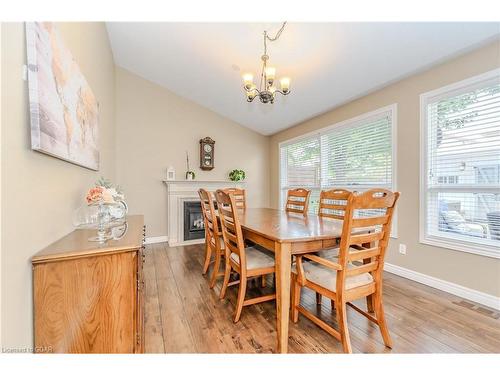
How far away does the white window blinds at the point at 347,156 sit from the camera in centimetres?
302

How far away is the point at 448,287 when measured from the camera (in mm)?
2342

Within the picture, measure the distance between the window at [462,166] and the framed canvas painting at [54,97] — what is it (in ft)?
11.0

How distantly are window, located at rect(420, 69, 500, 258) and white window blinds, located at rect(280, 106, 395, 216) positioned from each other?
0.44 metres

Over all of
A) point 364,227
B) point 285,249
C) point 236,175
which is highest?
point 236,175

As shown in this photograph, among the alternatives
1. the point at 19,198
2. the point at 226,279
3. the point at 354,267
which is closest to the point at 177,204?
the point at 226,279

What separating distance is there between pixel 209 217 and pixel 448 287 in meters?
2.66

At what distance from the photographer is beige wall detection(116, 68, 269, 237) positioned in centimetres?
427

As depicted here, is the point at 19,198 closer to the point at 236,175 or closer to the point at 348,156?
the point at 348,156

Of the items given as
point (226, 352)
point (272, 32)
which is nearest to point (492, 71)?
point (272, 32)

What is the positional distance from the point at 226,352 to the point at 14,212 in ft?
4.64

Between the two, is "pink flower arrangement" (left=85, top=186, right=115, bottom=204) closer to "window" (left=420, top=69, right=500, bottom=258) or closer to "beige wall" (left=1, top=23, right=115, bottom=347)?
"beige wall" (left=1, top=23, right=115, bottom=347)

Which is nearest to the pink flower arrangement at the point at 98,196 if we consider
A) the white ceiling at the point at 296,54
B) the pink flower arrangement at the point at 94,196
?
the pink flower arrangement at the point at 94,196

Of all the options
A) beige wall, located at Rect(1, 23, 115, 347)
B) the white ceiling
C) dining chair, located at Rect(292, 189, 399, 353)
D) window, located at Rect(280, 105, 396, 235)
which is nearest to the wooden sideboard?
beige wall, located at Rect(1, 23, 115, 347)

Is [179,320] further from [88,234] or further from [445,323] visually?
[445,323]
